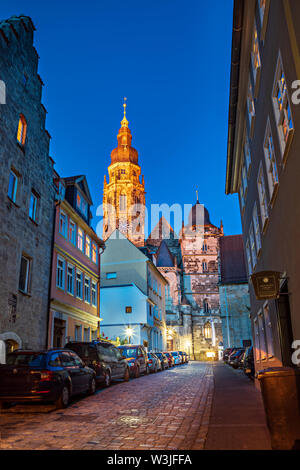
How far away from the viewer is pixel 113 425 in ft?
26.6

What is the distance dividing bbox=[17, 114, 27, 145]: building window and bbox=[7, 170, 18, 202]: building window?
1.77 m

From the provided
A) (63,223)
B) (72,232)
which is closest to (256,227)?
(63,223)

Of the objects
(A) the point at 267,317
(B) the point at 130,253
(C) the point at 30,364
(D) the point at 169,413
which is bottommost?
(D) the point at 169,413

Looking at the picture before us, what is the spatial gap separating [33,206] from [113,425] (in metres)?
13.3

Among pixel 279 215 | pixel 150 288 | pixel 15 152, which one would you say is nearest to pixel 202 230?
pixel 150 288

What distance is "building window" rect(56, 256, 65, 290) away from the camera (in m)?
22.1

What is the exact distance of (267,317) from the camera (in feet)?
44.6

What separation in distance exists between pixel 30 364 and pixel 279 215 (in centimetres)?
727

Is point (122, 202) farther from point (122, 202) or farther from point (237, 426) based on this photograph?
point (237, 426)

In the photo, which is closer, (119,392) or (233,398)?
(233,398)

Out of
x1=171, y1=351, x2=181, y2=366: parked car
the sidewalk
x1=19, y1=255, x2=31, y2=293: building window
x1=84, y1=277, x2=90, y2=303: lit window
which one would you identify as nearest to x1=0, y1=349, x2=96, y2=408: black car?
the sidewalk

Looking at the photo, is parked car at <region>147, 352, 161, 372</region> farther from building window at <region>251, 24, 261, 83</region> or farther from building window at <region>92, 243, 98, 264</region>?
building window at <region>251, 24, 261, 83</region>

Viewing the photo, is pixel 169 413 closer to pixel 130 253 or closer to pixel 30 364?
pixel 30 364
